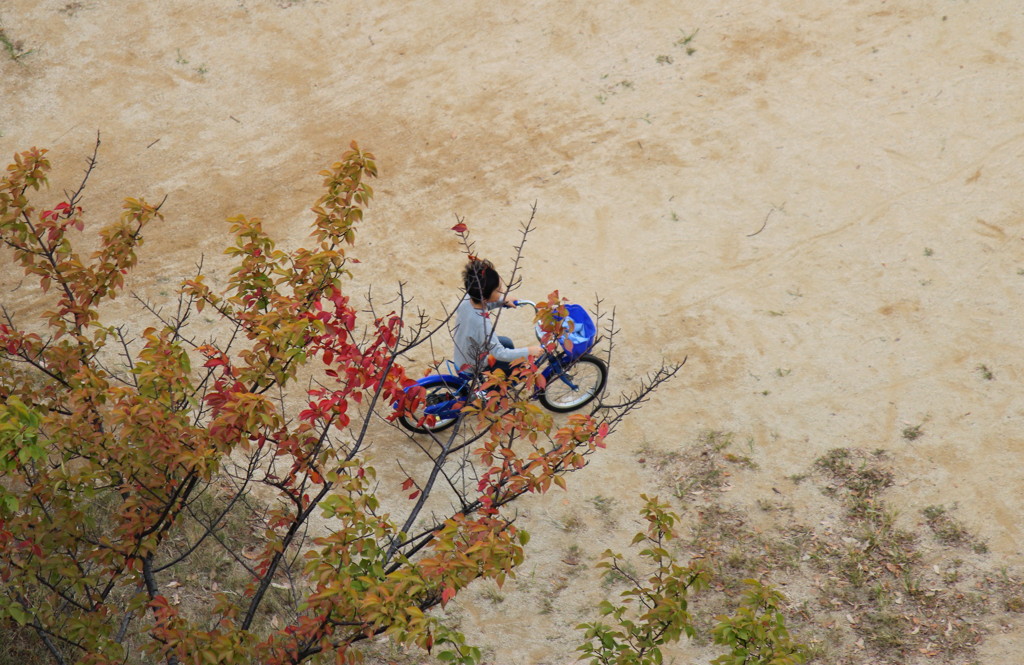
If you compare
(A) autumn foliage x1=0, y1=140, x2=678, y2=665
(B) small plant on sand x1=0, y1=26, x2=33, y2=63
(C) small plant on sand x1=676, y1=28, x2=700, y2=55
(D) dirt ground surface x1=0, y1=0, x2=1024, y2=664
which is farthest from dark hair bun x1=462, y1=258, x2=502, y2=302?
(B) small plant on sand x1=0, y1=26, x2=33, y2=63

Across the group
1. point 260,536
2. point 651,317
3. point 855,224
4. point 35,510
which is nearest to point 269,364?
point 35,510

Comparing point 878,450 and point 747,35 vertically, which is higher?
point 747,35

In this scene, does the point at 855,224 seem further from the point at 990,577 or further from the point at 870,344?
the point at 990,577

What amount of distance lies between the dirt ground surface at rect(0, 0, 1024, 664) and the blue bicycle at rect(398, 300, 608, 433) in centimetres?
55

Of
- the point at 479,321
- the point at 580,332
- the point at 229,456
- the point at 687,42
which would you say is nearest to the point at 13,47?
the point at 687,42

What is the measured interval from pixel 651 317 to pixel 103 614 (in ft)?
17.0

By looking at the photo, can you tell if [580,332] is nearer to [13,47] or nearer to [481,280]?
[481,280]

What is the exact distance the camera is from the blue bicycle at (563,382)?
6191 mm

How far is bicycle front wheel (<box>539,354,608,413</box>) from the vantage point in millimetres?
6840

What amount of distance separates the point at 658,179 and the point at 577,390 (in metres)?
3.28

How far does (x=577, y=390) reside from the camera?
6.80 metres

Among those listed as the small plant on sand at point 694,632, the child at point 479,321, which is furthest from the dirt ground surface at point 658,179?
the small plant on sand at point 694,632

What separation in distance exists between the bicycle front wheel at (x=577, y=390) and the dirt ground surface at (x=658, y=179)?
0.50 m

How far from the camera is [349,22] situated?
37.2 ft
